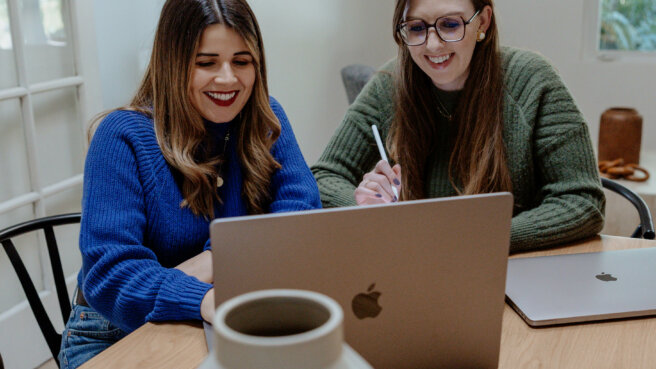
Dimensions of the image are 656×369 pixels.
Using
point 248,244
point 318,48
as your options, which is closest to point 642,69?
point 318,48

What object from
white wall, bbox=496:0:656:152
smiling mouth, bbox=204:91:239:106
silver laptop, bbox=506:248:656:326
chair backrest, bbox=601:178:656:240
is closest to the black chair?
smiling mouth, bbox=204:91:239:106

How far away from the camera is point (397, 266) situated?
73cm

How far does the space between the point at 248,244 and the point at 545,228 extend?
2.71 ft

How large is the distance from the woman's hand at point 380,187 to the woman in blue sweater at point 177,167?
0.13m

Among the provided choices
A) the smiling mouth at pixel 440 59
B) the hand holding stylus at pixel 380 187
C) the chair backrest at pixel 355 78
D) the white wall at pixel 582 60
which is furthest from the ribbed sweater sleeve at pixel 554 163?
the white wall at pixel 582 60

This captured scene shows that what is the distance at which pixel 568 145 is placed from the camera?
148 centimetres

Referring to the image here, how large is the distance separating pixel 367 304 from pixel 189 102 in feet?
2.35

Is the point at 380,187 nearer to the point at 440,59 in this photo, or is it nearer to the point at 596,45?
the point at 440,59

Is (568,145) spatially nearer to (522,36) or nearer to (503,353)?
(503,353)

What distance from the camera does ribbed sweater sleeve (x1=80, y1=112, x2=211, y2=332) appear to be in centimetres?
103

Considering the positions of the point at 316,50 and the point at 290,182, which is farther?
the point at 316,50

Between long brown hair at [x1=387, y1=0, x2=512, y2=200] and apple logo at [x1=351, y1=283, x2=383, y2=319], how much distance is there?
0.83 m

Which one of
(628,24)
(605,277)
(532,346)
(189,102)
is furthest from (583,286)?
(628,24)

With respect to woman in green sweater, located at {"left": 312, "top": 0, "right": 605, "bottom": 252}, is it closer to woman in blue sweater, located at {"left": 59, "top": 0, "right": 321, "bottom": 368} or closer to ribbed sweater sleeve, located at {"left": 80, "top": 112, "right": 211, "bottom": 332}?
woman in blue sweater, located at {"left": 59, "top": 0, "right": 321, "bottom": 368}
